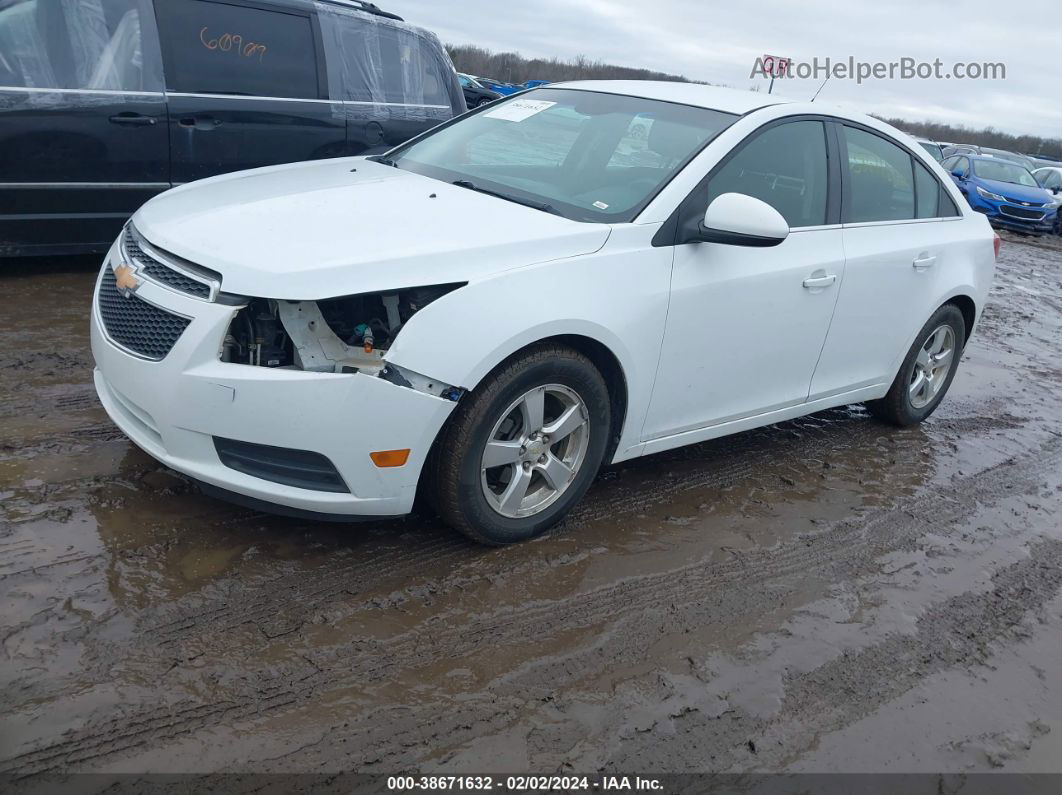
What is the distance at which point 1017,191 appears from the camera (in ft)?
61.6

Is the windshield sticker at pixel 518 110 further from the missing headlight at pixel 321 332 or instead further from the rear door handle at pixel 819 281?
the missing headlight at pixel 321 332

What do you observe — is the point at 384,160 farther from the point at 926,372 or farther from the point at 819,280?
the point at 926,372

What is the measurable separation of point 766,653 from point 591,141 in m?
2.30

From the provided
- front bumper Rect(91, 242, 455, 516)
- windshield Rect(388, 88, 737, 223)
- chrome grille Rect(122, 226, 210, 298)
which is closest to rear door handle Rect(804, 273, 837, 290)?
windshield Rect(388, 88, 737, 223)

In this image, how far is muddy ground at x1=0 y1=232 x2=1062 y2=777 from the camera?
247cm

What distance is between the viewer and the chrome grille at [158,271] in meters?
2.98

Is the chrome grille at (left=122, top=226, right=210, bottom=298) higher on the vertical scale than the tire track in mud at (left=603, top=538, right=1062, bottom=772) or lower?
higher

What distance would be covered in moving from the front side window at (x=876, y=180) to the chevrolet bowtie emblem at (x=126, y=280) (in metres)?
3.18

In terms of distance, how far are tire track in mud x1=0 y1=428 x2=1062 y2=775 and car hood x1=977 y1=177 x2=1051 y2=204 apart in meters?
16.8

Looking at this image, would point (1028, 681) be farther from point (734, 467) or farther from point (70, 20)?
point (70, 20)

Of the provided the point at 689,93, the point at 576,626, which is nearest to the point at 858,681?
the point at 576,626

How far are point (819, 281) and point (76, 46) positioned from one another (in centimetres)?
470

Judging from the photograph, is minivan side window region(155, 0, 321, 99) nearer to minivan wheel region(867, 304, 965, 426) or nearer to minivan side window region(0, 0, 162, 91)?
minivan side window region(0, 0, 162, 91)

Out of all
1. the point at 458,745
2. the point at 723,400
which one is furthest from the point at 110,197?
the point at 458,745
